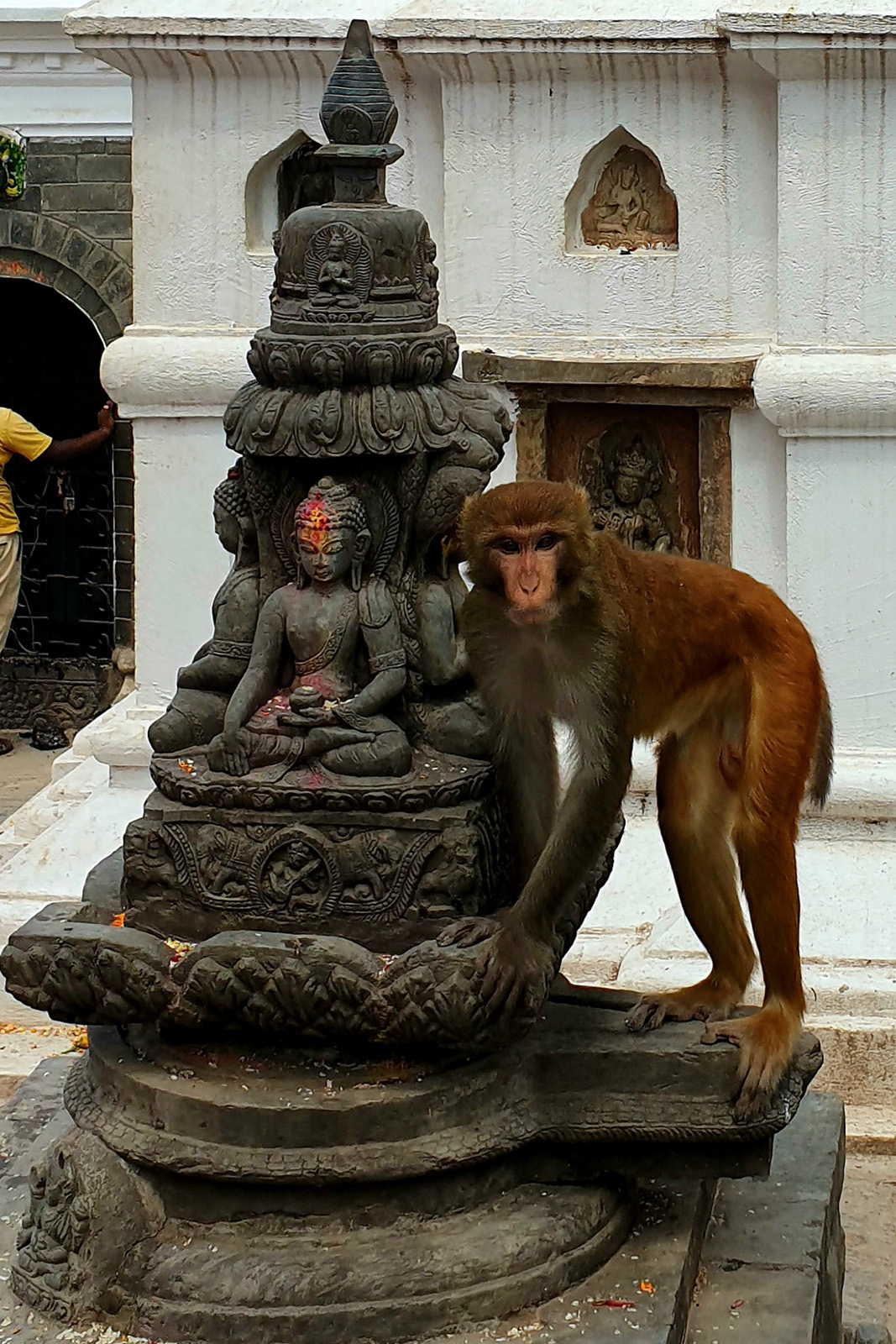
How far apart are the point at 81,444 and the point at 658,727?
22.5 ft

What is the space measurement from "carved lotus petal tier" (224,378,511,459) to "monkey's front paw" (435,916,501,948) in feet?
2.88

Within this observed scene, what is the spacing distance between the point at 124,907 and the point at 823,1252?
61.8 inches

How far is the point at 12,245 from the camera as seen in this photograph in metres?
11.3

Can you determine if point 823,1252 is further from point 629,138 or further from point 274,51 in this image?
point 274,51

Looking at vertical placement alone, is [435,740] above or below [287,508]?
below

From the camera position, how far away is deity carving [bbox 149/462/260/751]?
447 centimetres

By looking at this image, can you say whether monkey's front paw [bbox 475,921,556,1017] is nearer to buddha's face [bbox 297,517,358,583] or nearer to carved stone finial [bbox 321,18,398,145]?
buddha's face [bbox 297,517,358,583]

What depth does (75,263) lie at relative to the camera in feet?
36.8

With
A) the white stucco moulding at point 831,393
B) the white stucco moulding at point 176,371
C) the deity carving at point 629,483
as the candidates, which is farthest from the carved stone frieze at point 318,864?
the white stucco moulding at point 176,371

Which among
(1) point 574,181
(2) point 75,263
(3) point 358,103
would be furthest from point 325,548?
(2) point 75,263

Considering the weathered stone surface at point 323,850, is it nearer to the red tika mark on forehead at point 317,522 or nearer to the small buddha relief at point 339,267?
the red tika mark on forehead at point 317,522

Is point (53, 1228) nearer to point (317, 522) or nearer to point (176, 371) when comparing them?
point (317, 522)

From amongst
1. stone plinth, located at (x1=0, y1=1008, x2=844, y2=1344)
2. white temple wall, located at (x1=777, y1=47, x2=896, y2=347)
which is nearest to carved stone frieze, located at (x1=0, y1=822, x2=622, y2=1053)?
stone plinth, located at (x1=0, y1=1008, x2=844, y2=1344)

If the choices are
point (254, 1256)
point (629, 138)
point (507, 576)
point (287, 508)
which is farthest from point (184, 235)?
point (254, 1256)
